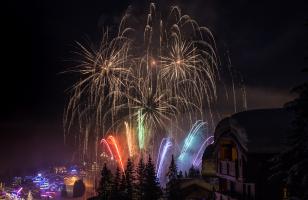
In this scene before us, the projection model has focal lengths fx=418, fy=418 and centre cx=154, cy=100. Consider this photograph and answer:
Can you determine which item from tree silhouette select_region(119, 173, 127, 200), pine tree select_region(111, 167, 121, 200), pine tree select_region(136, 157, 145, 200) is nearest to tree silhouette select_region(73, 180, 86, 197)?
pine tree select_region(111, 167, 121, 200)

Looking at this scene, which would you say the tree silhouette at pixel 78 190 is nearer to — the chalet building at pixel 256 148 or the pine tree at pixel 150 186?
the pine tree at pixel 150 186

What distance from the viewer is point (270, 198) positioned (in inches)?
1401

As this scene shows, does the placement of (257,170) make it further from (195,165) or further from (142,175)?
(195,165)

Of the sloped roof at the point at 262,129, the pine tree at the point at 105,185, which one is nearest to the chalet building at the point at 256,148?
the sloped roof at the point at 262,129

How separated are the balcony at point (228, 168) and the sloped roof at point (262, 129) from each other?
10.6 feet

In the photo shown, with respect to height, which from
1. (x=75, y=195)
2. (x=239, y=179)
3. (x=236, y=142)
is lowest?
(x=75, y=195)

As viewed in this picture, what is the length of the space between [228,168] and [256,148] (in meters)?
6.30

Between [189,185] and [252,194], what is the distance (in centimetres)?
2078

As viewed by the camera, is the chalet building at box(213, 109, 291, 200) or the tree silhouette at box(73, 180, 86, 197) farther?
the tree silhouette at box(73, 180, 86, 197)

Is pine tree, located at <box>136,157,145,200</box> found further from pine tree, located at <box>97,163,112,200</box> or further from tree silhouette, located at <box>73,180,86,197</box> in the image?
tree silhouette, located at <box>73,180,86,197</box>

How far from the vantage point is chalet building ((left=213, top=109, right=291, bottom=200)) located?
35375 millimetres

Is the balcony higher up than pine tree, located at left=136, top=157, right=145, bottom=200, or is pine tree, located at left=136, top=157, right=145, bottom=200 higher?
the balcony

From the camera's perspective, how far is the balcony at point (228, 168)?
3922cm

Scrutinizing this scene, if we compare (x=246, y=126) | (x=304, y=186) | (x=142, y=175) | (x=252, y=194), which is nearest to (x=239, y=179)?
(x=252, y=194)
